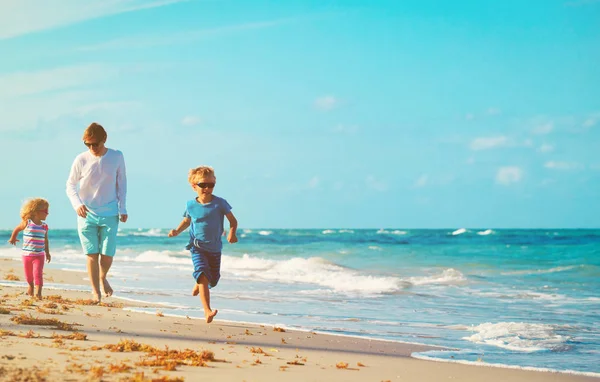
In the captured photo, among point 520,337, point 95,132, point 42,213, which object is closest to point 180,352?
point 95,132

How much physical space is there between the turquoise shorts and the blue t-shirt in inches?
47.9

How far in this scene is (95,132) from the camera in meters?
7.57

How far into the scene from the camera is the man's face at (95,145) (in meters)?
7.56

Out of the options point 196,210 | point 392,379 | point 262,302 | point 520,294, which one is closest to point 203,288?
point 196,210

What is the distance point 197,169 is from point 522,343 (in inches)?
153

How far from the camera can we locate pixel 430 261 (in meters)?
27.8

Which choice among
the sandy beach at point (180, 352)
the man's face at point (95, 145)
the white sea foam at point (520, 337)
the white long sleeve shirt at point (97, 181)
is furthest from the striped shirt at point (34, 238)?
the white sea foam at point (520, 337)

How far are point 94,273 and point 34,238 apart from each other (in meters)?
1.00

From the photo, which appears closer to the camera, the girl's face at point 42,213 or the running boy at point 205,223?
the running boy at point 205,223

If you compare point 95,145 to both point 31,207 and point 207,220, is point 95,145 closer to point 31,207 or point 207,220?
point 31,207

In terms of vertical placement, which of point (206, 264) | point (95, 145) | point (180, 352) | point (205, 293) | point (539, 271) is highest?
point (95, 145)

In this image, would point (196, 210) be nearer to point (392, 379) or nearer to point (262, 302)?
point (392, 379)

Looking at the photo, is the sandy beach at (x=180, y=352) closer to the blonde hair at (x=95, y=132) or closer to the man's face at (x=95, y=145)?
the man's face at (x=95, y=145)

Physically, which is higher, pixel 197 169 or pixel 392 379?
pixel 197 169
